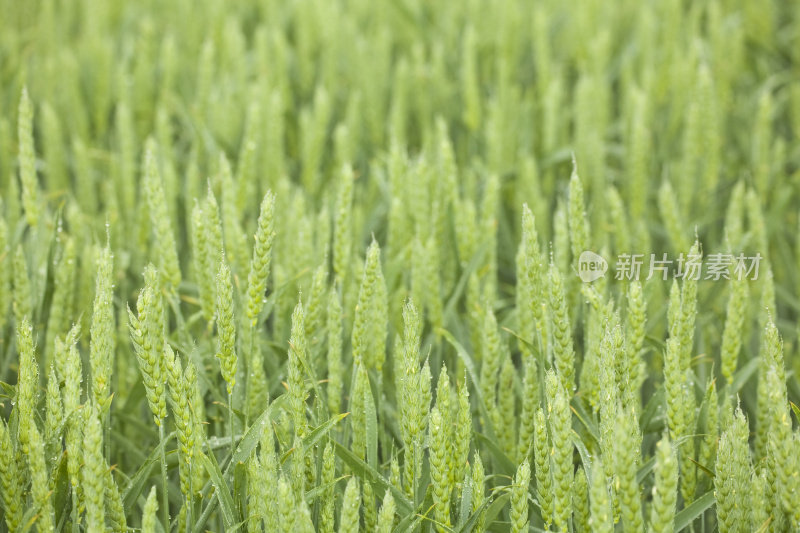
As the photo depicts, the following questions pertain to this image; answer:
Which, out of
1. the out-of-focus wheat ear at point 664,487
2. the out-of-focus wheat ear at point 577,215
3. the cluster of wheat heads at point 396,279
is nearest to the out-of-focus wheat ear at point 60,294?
the cluster of wheat heads at point 396,279

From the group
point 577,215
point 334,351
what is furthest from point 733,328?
point 334,351

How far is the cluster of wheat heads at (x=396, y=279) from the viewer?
890mm

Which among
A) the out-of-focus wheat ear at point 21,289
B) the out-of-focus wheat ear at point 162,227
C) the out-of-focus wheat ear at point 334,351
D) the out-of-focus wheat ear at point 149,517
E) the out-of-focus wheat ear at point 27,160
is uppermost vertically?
the out-of-focus wheat ear at point 27,160

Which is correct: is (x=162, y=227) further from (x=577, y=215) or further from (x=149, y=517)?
(x=577, y=215)

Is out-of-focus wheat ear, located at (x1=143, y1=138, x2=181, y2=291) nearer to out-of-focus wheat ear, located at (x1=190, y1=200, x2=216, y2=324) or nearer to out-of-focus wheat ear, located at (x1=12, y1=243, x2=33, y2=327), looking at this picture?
out-of-focus wheat ear, located at (x1=190, y1=200, x2=216, y2=324)

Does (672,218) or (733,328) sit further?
(672,218)

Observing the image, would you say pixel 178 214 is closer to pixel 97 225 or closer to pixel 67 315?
pixel 97 225

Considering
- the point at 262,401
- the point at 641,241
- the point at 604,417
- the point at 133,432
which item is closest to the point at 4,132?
the point at 133,432

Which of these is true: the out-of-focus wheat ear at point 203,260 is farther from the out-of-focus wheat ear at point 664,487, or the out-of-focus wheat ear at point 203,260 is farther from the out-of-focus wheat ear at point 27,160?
the out-of-focus wheat ear at point 664,487

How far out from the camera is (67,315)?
1.24 m

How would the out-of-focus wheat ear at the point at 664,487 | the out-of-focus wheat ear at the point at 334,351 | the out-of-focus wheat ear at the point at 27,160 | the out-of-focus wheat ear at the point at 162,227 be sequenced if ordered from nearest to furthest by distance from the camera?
the out-of-focus wheat ear at the point at 664,487, the out-of-focus wheat ear at the point at 334,351, the out-of-focus wheat ear at the point at 162,227, the out-of-focus wheat ear at the point at 27,160

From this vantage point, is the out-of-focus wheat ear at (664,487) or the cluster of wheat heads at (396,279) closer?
the out-of-focus wheat ear at (664,487)

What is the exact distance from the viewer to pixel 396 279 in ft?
4.50

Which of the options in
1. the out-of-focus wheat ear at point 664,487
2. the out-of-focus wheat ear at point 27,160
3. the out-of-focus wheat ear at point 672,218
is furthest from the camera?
the out-of-focus wheat ear at point 672,218
